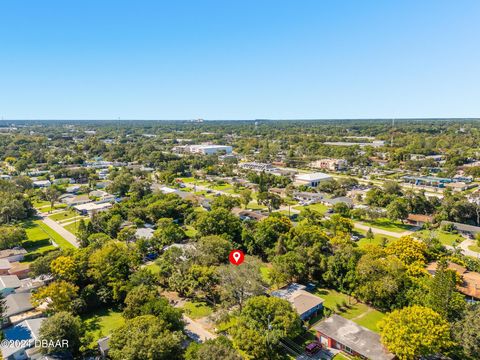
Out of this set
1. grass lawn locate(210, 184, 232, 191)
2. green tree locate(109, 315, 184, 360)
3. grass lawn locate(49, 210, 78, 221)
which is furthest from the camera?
grass lawn locate(210, 184, 232, 191)

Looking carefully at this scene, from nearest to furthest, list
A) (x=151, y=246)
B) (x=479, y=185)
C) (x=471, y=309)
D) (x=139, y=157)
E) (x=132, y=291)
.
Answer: (x=471, y=309), (x=132, y=291), (x=151, y=246), (x=479, y=185), (x=139, y=157)

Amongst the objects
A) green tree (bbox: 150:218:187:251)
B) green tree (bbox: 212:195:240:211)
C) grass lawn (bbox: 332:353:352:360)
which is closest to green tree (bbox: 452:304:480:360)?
grass lawn (bbox: 332:353:352:360)

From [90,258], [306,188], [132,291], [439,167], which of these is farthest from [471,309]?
[439,167]

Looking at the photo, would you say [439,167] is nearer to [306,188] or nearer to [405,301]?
[306,188]

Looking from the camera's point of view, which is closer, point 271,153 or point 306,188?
point 306,188

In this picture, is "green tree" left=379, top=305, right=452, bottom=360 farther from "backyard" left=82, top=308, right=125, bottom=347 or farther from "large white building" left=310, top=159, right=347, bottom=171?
"large white building" left=310, top=159, right=347, bottom=171

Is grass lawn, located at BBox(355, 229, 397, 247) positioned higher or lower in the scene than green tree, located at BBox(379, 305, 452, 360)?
lower

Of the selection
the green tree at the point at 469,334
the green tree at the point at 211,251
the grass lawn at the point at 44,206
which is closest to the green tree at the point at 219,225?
the green tree at the point at 211,251
